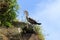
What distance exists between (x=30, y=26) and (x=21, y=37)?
0.71 m

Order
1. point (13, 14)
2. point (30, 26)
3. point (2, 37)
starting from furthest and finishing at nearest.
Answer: point (13, 14)
point (30, 26)
point (2, 37)

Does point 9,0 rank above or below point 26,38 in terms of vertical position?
above

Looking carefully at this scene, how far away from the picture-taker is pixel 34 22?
13711 mm

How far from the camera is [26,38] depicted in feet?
43.2

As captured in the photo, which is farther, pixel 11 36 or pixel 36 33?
pixel 36 33

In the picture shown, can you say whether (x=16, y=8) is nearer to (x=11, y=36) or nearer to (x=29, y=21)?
(x=29, y=21)

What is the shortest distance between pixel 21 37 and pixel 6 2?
1655mm

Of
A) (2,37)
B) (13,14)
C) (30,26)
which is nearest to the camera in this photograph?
(2,37)

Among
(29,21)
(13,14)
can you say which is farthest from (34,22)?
(13,14)

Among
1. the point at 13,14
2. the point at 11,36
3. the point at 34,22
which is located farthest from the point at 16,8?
the point at 11,36

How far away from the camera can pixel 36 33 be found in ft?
44.7

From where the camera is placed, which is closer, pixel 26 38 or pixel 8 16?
pixel 26 38

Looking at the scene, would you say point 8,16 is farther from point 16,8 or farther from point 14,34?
point 14,34

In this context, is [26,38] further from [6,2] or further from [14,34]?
[6,2]
